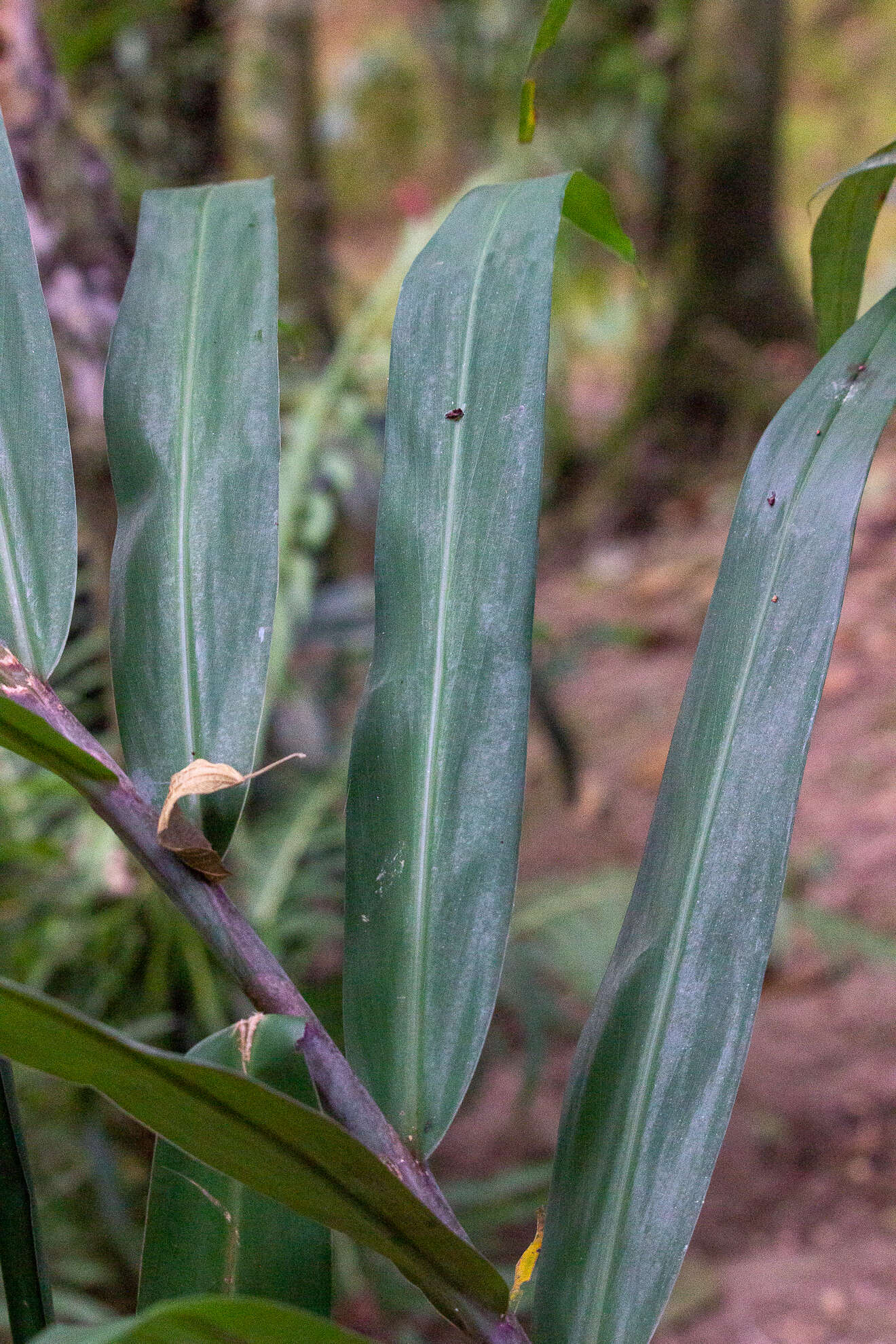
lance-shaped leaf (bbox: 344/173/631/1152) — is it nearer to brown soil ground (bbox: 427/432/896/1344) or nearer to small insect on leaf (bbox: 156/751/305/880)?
small insect on leaf (bbox: 156/751/305/880)

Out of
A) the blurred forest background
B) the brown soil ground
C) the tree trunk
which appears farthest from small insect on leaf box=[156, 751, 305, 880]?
the tree trunk

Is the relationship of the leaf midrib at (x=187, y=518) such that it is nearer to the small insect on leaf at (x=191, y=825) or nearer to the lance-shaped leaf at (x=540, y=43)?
the small insect on leaf at (x=191, y=825)

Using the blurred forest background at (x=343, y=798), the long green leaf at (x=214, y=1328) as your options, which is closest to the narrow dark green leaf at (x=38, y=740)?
the long green leaf at (x=214, y=1328)

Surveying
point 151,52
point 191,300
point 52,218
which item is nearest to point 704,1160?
point 191,300

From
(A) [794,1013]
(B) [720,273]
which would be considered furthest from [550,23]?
(B) [720,273]

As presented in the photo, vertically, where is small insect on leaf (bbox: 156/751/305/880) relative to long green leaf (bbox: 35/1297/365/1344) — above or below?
above

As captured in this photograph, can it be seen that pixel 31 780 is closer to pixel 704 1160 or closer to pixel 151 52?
pixel 704 1160

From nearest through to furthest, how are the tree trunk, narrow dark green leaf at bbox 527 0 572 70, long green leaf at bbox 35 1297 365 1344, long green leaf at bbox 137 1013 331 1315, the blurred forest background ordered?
long green leaf at bbox 35 1297 365 1344 → long green leaf at bbox 137 1013 331 1315 → narrow dark green leaf at bbox 527 0 572 70 → the blurred forest background → the tree trunk
